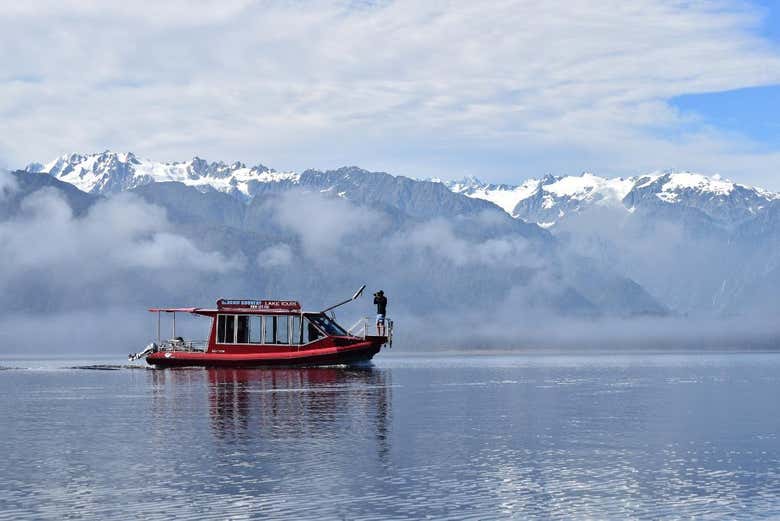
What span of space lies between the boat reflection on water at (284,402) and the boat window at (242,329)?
13.3 feet

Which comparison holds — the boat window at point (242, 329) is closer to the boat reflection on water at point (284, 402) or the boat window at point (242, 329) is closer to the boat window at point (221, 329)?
the boat window at point (221, 329)

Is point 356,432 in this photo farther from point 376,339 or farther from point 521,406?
point 376,339

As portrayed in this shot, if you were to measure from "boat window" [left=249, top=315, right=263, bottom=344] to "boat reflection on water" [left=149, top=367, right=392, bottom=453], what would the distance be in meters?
4.33

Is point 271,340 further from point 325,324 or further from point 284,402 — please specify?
point 284,402

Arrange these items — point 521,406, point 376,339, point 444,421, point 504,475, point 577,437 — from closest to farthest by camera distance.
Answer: point 504,475, point 577,437, point 444,421, point 521,406, point 376,339

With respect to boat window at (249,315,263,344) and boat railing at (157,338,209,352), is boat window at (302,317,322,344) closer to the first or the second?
boat window at (249,315,263,344)

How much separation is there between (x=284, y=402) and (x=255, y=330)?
5399 centimetres

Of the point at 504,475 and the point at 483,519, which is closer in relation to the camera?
the point at 483,519

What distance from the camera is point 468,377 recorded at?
150 meters

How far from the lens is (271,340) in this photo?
14425 cm

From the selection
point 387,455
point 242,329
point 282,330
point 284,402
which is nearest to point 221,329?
point 242,329

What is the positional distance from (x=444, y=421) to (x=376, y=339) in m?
66.2

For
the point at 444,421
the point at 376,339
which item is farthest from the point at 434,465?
the point at 376,339

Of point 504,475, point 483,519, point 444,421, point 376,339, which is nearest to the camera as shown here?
point 483,519
